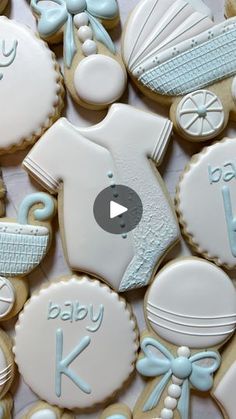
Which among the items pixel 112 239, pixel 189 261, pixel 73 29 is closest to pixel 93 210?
pixel 112 239

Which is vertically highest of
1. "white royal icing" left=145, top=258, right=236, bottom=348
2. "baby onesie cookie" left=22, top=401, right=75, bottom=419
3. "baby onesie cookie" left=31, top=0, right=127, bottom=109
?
Answer: "baby onesie cookie" left=31, top=0, right=127, bottom=109

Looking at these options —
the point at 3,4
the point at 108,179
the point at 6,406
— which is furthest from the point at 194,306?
the point at 3,4

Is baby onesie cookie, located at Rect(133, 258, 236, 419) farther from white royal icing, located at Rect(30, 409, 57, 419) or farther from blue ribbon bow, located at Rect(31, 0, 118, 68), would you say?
blue ribbon bow, located at Rect(31, 0, 118, 68)

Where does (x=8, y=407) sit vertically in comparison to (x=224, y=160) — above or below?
below

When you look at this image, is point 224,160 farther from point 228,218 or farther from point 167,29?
point 167,29
